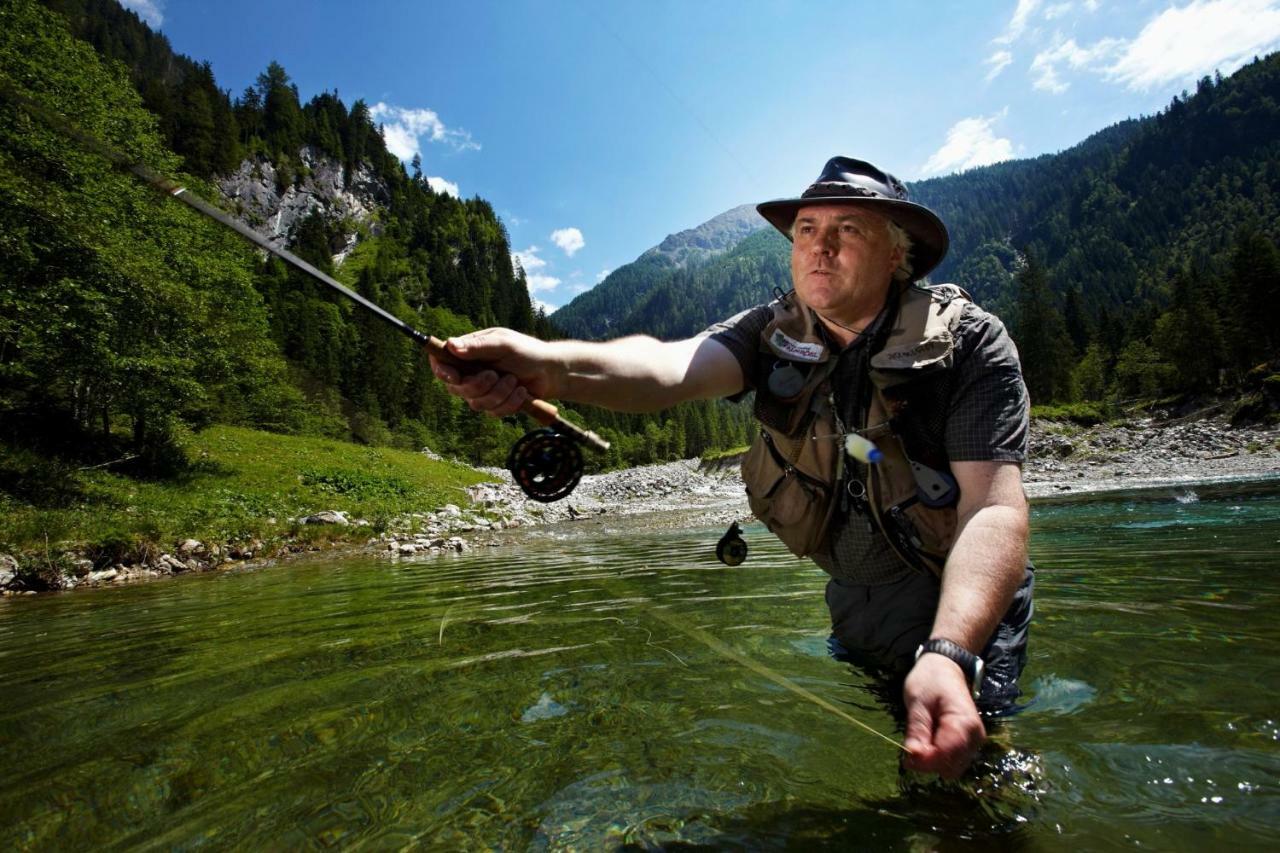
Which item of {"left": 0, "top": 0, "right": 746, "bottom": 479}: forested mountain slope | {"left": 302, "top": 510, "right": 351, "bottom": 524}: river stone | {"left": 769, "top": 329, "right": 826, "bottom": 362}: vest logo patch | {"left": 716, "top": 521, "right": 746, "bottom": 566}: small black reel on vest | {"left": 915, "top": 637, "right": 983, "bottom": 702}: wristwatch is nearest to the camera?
{"left": 915, "top": 637, "right": 983, "bottom": 702}: wristwatch

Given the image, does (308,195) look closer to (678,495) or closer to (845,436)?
(678,495)

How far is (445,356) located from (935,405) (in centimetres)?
194

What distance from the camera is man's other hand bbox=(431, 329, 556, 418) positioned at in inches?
76.8

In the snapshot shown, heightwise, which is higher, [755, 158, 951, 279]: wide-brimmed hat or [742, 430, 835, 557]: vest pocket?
[755, 158, 951, 279]: wide-brimmed hat

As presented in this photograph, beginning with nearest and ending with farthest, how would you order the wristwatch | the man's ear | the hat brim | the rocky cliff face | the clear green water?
the wristwatch → the clear green water → the hat brim → the man's ear → the rocky cliff face

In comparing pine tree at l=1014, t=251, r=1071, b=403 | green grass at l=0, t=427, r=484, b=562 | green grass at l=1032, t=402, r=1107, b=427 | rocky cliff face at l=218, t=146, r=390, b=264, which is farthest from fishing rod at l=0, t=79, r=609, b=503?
rocky cliff face at l=218, t=146, r=390, b=264

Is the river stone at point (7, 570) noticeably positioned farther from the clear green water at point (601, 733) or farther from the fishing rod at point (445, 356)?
the fishing rod at point (445, 356)

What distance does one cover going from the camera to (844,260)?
2.73m

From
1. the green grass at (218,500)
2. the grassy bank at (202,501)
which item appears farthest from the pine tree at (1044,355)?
the green grass at (218,500)

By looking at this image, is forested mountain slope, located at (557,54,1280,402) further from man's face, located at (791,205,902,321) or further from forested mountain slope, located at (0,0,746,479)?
forested mountain slope, located at (0,0,746,479)

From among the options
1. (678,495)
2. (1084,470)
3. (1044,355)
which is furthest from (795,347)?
(1044,355)

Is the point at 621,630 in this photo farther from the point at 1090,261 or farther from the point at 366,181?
the point at 1090,261

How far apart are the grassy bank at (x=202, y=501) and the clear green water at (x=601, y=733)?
20.8 ft

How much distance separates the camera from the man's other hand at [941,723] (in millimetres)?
Result: 1517
